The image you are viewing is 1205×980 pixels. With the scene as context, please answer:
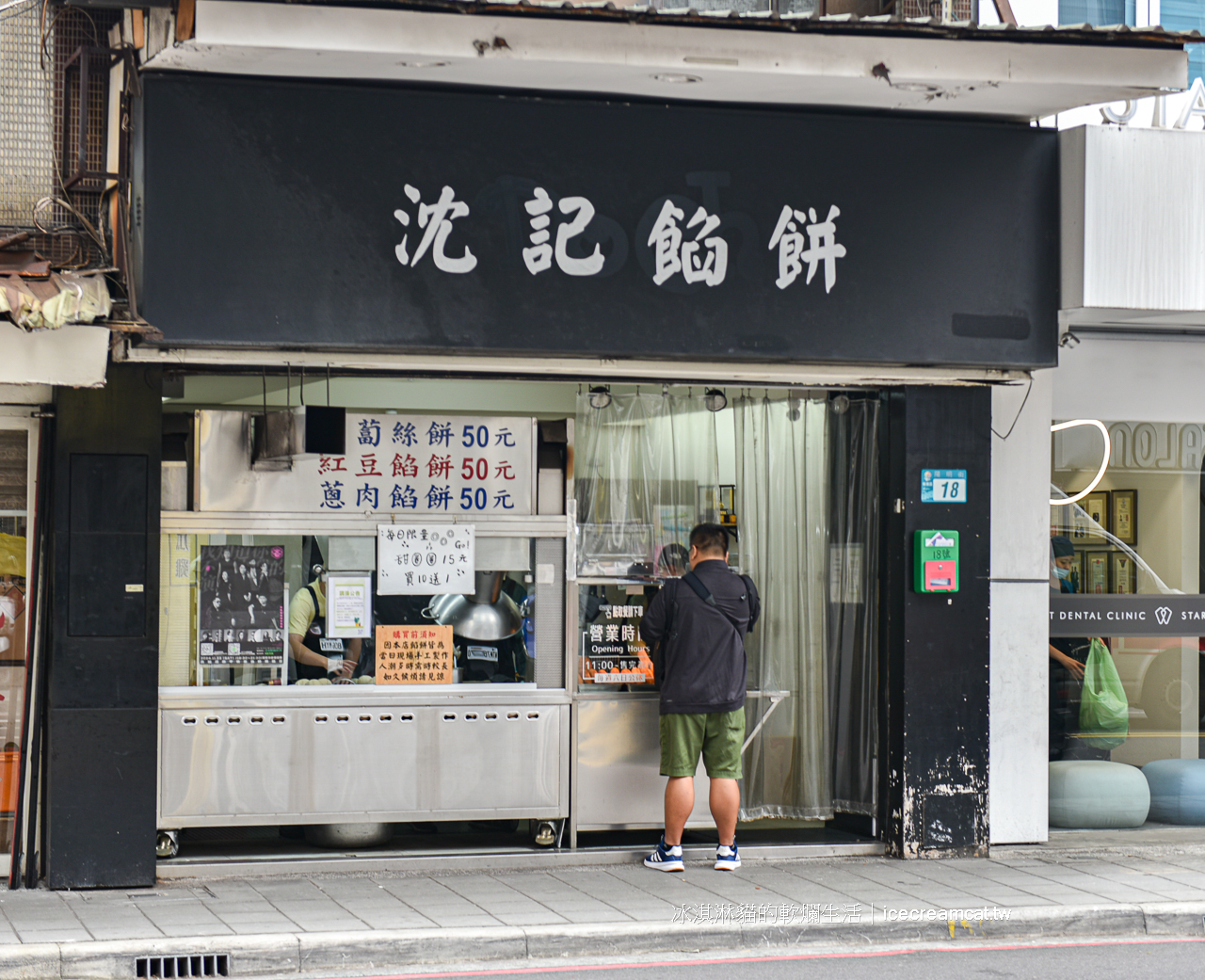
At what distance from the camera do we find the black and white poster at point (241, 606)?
8.04 m

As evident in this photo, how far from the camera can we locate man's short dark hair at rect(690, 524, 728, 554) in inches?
325

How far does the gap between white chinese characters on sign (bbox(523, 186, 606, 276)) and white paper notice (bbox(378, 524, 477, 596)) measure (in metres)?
1.78

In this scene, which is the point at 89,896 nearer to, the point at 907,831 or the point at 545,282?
the point at 545,282

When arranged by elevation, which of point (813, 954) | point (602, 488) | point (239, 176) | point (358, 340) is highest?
point (239, 176)

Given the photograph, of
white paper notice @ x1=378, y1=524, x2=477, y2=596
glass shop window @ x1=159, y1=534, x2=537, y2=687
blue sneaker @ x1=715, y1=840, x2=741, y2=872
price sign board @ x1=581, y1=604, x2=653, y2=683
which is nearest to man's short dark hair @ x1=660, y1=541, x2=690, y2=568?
price sign board @ x1=581, y1=604, x2=653, y2=683

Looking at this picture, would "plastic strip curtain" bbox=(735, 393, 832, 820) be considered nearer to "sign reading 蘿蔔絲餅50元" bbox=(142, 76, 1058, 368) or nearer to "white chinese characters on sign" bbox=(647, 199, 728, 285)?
"sign reading 蘿蔔絲餅50元" bbox=(142, 76, 1058, 368)

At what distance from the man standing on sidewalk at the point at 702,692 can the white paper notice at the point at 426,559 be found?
3.74ft

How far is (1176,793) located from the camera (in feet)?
31.0

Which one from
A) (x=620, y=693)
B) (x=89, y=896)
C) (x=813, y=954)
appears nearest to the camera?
(x=813, y=954)

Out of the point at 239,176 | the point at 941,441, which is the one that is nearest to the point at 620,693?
the point at 941,441

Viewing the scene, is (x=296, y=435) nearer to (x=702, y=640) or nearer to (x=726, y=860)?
(x=702, y=640)

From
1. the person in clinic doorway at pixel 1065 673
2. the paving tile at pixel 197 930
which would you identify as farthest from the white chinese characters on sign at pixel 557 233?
the person in clinic doorway at pixel 1065 673

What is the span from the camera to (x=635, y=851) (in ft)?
27.7

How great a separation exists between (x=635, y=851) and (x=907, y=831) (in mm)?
1642
